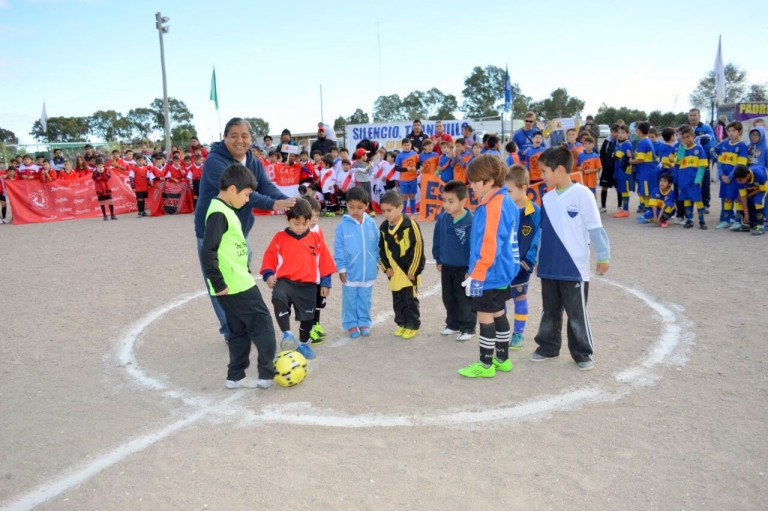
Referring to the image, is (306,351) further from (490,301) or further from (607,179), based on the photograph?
(607,179)

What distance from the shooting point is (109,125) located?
8156 cm

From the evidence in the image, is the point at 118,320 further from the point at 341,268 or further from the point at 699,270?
the point at 699,270

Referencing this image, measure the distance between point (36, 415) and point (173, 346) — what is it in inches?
63.9

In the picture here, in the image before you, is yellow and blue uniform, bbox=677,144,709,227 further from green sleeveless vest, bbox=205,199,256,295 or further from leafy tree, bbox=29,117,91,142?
leafy tree, bbox=29,117,91,142

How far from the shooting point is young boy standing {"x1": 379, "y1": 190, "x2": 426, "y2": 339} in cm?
619

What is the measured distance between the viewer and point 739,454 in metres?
3.65

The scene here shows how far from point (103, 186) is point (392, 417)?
16.3 meters

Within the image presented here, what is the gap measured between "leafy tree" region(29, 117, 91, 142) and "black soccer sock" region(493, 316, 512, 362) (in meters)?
83.6

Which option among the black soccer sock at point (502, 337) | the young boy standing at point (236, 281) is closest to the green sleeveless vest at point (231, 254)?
the young boy standing at point (236, 281)

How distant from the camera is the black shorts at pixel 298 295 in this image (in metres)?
5.68

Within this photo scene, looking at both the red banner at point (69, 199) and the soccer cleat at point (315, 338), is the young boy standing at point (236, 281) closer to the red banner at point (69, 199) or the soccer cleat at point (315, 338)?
the soccer cleat at point (315, 338)

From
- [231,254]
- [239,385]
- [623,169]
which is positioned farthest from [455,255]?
[623,169]

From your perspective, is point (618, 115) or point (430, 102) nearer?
point (618, 115)

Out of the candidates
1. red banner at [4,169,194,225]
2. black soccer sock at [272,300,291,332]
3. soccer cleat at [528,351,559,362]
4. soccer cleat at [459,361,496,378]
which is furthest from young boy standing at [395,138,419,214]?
soccer cleat at [459,361,496,378]
